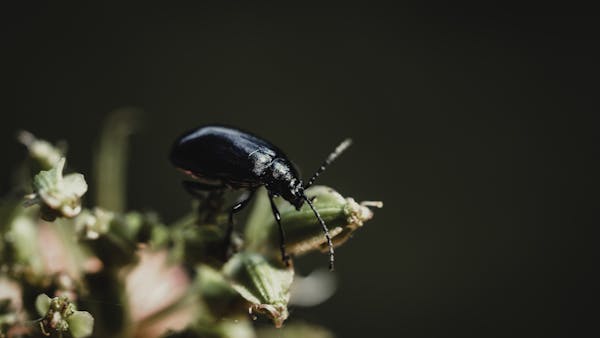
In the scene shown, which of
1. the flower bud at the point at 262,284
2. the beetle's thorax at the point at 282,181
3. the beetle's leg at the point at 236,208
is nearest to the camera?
the flower bud at the point at 262,284

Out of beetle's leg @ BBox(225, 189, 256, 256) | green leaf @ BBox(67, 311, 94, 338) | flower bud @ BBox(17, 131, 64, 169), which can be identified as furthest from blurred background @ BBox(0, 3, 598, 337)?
green leaf @ BBox(67, 311, 94, 338)

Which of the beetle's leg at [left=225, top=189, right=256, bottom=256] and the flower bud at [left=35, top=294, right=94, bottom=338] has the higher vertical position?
the beetle's leg at [left=225, top=189, right=256, bottom=256]

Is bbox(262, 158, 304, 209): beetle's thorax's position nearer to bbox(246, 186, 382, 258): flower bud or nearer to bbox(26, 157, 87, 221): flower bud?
bbox(246, 186, 382, 258): flower bud

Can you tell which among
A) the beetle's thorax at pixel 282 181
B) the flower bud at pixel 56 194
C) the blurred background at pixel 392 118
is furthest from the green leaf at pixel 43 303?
the blurred background at pixel 392 118

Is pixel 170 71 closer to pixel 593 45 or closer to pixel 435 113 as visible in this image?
pixel 435 113

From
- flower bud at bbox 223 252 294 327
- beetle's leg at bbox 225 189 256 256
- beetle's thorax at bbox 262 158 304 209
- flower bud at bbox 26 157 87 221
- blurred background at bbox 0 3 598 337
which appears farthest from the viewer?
blurred background at bbox 0 3 598 337

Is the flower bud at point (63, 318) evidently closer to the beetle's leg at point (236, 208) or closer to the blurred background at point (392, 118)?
the beetle's leg at point (236, 208)
